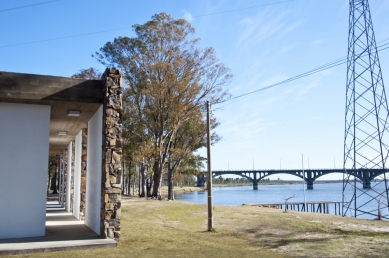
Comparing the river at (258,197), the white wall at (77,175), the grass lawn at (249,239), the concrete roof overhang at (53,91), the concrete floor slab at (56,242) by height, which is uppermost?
the concrete roof overhang at (53,91)

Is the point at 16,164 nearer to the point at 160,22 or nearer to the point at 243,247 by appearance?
the point at 243,247

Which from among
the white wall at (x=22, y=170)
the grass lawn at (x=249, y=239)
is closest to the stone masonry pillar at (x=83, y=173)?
the grass lawn at (x=249, y=239)

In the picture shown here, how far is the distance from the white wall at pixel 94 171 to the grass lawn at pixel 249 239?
3.23ft

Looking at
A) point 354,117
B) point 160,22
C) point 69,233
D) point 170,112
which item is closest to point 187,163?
point 170,112

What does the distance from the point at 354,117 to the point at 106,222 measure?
13.4m

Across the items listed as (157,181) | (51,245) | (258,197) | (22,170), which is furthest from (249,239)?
(258,197)

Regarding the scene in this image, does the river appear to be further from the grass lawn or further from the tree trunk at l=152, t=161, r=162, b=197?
the grass lawn

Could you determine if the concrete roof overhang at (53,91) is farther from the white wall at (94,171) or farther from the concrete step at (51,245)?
the concrete step at (51,245)

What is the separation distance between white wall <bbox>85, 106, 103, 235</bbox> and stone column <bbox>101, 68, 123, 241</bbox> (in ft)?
1.73

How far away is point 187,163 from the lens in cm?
2820

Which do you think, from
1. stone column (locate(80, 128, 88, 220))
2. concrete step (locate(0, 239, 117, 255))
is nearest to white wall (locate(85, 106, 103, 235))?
concrete step (locate(0, 239, 117, 255))

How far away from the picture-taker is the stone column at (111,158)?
830cm

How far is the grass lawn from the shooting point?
7.52m

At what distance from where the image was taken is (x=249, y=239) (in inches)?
380
